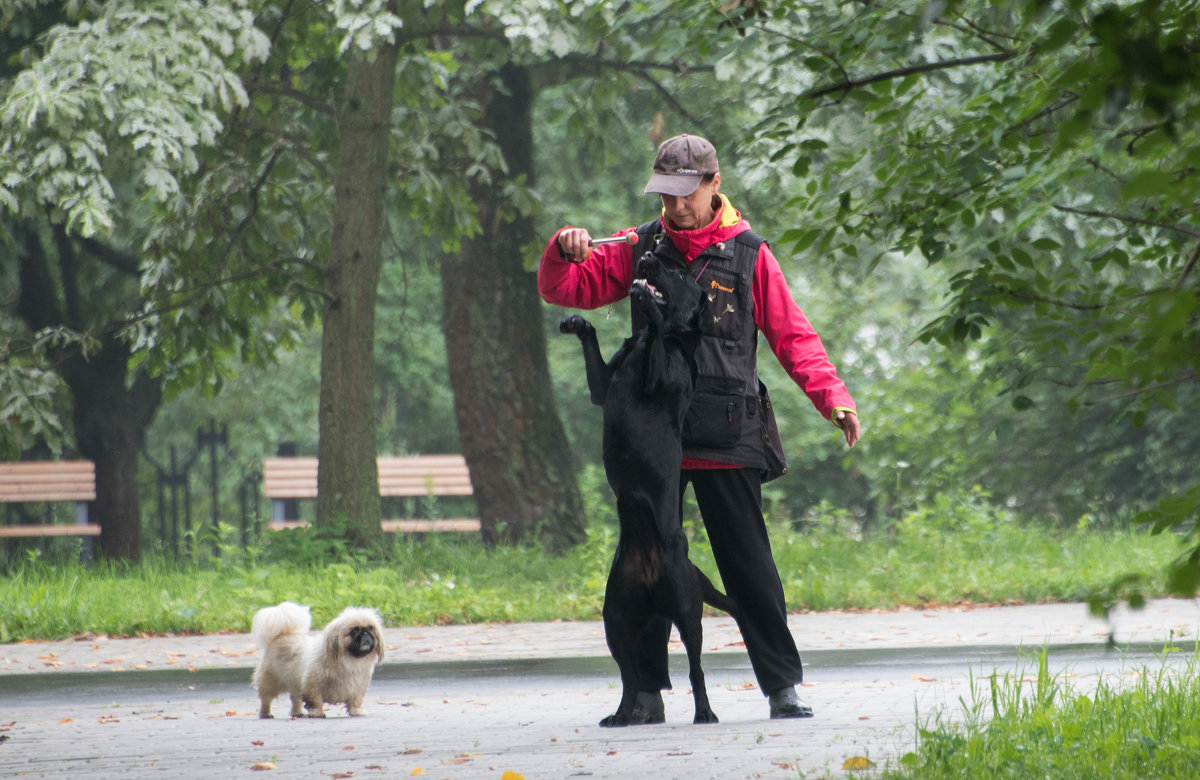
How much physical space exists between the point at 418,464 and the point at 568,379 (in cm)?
703

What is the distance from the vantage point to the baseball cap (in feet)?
15.4

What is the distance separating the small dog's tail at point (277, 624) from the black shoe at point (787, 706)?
236cm

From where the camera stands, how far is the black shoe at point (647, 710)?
4.71 meters

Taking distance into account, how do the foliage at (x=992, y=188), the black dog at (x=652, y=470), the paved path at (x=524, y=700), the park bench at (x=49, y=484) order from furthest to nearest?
the park bench at (x=49, y=484)
the black dog at (x=652, y=470)
the paved path at (x=524, y=700)
the foliage at (x=992, y=188)

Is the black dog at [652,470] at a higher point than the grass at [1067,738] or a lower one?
higher

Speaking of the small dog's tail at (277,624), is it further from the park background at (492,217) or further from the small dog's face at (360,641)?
the park background at (492,217)

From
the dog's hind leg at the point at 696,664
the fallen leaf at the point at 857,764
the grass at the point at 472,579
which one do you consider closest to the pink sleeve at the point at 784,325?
the dog's hind leg at the point at 696,664

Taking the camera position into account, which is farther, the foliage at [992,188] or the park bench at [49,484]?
the park bench at [49,484]

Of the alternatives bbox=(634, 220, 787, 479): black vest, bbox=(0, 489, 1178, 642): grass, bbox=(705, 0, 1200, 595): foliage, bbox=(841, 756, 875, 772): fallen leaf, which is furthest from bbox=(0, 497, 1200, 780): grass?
bbox=(841, 756, 875, 772): fallen leaf

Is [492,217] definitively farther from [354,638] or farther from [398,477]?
[354,638]

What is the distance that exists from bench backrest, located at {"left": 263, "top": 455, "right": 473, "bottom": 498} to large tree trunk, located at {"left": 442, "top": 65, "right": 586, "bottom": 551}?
5.12 metres

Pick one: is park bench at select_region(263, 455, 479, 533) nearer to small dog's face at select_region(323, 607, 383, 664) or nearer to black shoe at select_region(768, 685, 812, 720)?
small dog's face at select_region(323, 607, 383, 664)

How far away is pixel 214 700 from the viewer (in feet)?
20.9

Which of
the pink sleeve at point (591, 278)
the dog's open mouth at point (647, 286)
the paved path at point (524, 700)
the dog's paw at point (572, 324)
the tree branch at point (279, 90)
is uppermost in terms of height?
the tree branch at point (279, 90)
